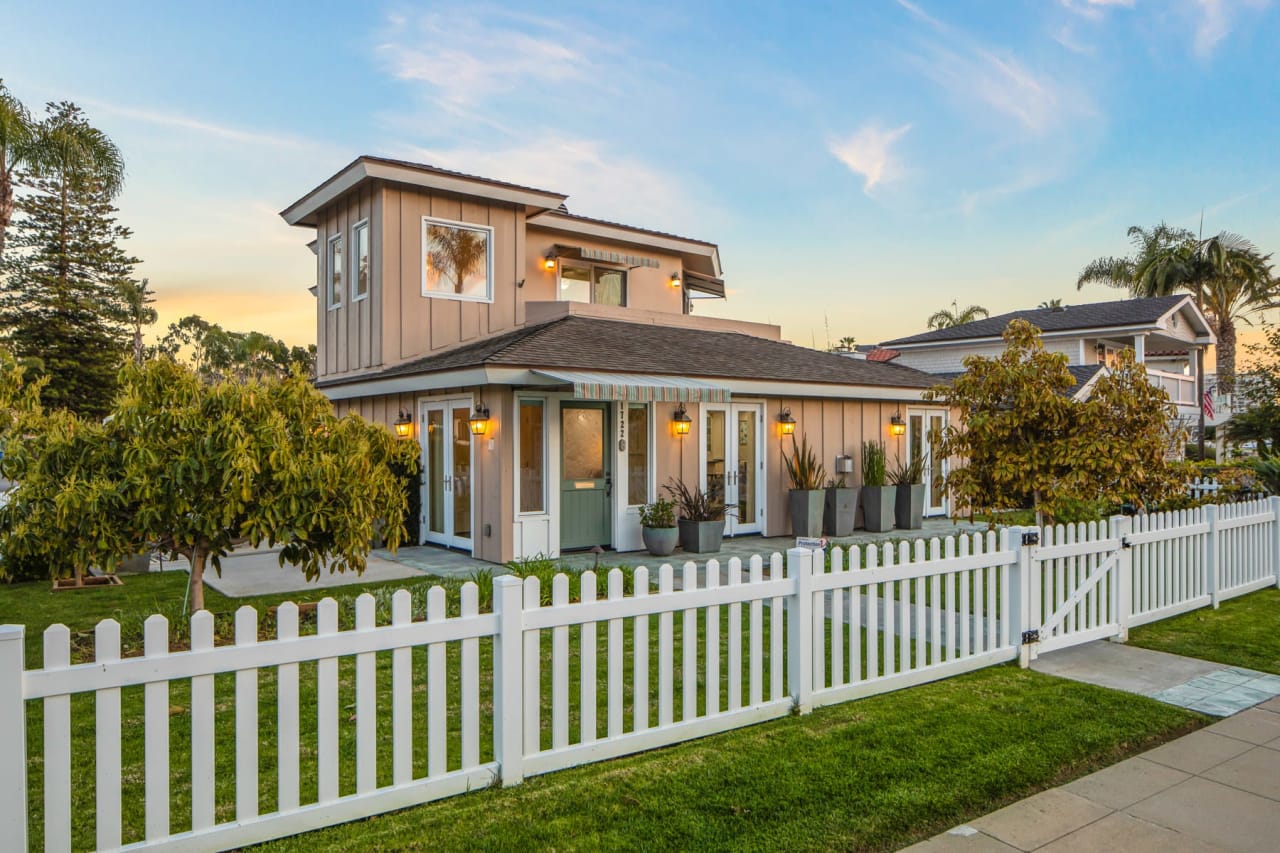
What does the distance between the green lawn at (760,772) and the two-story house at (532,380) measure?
18.1ft

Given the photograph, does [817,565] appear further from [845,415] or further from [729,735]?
[845,415]

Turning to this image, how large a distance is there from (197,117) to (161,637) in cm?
1447

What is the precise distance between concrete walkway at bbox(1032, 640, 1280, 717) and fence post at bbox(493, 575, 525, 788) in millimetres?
3920

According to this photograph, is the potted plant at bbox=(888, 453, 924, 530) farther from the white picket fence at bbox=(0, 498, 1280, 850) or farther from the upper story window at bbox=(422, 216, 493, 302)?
the upper story window at bbox=(422, 216, 493, 302)

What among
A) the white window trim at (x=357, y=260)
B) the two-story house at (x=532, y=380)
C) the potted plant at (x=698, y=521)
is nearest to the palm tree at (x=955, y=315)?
the two-story house at (x=532, y=380)

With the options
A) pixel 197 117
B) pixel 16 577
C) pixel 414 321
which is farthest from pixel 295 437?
pixel 197 117

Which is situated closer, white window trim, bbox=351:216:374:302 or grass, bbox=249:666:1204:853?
grass, bbox=249:666:1204:853

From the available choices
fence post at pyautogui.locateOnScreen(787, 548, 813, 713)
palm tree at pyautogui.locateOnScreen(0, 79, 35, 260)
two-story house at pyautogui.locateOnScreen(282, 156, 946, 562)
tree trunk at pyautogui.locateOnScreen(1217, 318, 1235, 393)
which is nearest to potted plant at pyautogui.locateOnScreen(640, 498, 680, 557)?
two-story house at pyautogui.locateOnScreen(282, 156, 946, 562)

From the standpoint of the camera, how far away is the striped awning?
961 cm

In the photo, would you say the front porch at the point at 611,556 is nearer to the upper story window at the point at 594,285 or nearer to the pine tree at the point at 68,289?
the upper story window at the point at 594,285

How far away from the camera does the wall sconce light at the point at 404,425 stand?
12.4 metres

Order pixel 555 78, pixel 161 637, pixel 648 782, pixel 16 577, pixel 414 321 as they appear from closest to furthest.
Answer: pixel 161 637 < pixel 648 782 < pixel 16 577 < pixel 414 321 < pixel 555 78

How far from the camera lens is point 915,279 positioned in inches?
882

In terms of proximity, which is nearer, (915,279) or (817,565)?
(817,565)
